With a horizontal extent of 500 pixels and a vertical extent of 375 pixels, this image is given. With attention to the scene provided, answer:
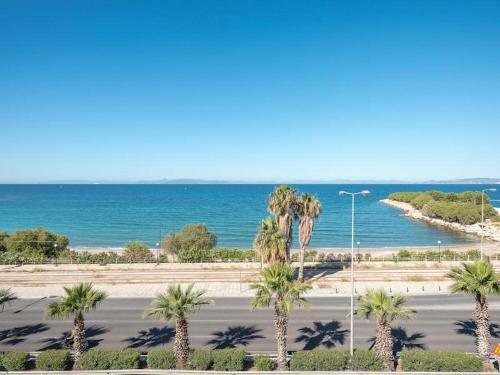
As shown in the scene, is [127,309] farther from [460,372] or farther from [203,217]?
[203,217]

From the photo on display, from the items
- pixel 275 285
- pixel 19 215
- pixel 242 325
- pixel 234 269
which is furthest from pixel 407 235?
pixel 19 215

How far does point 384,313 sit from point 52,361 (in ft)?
54.8

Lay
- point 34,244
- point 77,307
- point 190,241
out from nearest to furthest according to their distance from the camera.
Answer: point 77,307, point 34,244, point 190,241

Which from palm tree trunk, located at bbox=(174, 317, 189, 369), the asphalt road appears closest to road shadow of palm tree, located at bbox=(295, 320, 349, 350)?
the asphalt road

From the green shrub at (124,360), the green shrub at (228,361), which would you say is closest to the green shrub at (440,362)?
the green shrub at (228,361)

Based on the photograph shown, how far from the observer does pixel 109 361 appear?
18562 millimetres

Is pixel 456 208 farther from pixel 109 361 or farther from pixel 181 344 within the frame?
pixel 109 361

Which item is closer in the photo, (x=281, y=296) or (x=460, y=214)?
(x=281, y=296)

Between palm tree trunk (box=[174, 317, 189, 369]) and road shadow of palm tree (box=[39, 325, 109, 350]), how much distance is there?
6891 mm

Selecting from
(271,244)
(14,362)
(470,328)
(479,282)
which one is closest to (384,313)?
(479,282)

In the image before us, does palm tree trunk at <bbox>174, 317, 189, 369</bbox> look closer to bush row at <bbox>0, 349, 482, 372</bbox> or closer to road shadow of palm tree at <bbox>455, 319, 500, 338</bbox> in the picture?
bush row at <bbox>0, 349, 482, 372</bbox>

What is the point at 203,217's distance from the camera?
→ 396 ft

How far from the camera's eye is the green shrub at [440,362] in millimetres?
17828

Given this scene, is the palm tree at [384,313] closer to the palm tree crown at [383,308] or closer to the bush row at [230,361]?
the palm tree crown at [383,308]
